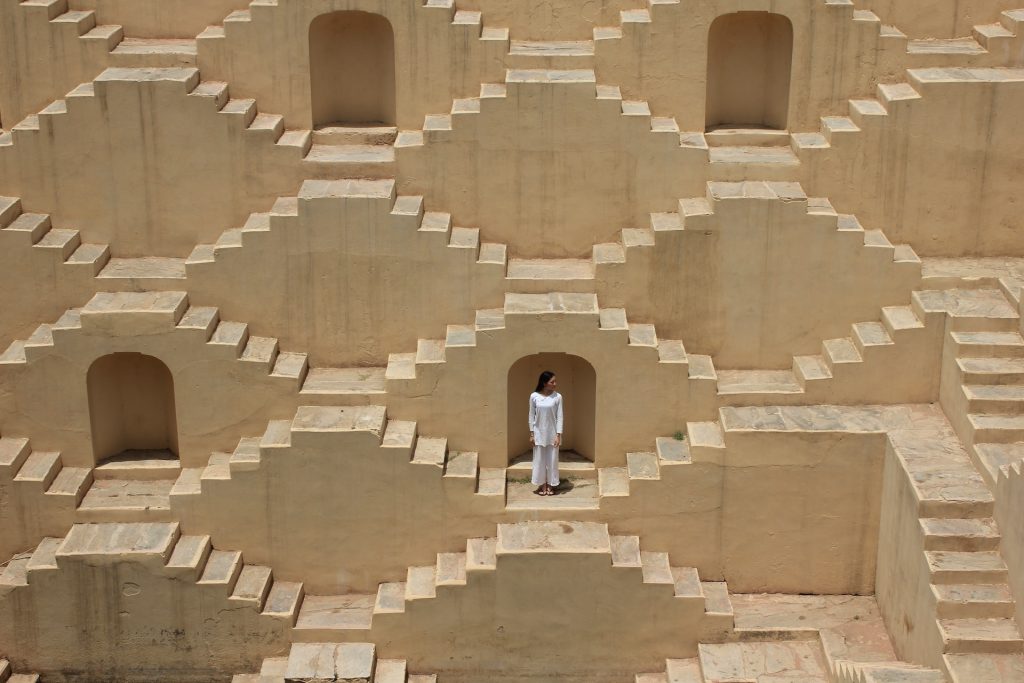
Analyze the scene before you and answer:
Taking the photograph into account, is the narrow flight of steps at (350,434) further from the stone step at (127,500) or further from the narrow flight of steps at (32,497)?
the narrow flight of steps at (32,497)

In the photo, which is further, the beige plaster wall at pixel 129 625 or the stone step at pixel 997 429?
the beige plaster wall at pixel 129 625

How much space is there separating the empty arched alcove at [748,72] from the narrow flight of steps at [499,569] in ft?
17.2

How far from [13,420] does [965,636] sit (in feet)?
33.1

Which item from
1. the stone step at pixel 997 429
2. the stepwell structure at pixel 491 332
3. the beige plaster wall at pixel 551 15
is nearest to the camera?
the stone step at pixel 997 429

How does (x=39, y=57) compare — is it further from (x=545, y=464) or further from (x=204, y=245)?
(x=545, y=464)

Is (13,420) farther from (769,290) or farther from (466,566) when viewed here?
(769,290)

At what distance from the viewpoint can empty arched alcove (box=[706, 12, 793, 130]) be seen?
1870cm

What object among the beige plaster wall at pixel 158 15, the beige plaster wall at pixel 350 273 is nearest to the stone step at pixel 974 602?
the beige plaster wall at pixel 350 273

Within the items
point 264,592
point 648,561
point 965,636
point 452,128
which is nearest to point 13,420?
point 264,592

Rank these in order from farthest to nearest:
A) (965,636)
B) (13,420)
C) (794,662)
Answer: (13,420) < (794,662) < (965,636)

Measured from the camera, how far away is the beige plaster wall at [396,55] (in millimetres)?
18000

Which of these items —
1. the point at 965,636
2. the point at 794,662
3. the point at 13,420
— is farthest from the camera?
the point at 13,420

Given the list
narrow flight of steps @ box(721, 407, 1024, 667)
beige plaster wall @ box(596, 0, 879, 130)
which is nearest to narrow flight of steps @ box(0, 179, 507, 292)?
beige plaster wall @ box(596, 0, 879, 130)

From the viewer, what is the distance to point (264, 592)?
676 inches
